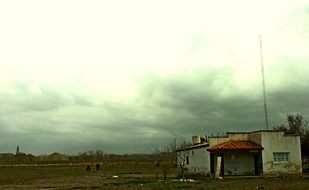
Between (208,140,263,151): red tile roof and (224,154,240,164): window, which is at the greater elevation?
(208,140,263,151): red tile roof

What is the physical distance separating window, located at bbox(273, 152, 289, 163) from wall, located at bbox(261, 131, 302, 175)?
1.00 feet

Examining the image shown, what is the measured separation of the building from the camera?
1975 inches

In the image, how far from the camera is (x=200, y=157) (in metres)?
55.6

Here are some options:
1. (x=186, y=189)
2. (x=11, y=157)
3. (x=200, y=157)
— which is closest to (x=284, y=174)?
(x=200, y=157)

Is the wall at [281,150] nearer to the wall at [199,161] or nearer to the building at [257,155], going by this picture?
the building at [257,155]

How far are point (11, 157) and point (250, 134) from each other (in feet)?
375

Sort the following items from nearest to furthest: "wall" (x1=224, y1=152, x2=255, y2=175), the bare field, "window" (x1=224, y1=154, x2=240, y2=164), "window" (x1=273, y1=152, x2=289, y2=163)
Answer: the bare field
"window" (x1=273, y1=152, x2=289, y2=163)
"wall" (x1=224, y1=152, x2=255, y2=175)
"window" (x1=224, y1=154, x2=240, y2=164)

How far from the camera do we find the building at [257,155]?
50156mm

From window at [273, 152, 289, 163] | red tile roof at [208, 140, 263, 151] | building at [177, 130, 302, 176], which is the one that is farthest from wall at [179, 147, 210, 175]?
window at [273, 152, 289, 163]

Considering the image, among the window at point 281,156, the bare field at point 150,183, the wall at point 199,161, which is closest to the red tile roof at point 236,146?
the window at point 281,156

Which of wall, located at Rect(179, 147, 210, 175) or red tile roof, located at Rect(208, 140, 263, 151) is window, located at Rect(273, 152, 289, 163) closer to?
red tile roof, located at Rect(208, 140, 263, 151)

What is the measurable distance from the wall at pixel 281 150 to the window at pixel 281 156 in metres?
0.31

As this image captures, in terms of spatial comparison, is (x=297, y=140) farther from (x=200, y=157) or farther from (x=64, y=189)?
(x=64, y=189)

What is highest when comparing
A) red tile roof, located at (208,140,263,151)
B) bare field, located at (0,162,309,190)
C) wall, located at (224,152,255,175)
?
red tile roof, located at (208,140,263,151)
